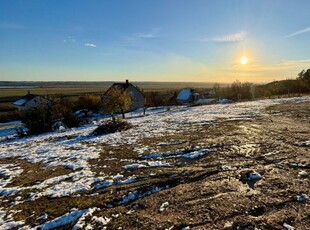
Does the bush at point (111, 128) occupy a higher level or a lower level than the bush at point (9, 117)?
higher

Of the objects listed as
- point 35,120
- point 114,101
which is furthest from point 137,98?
point 35,120

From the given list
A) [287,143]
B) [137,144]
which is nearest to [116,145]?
[137,144]

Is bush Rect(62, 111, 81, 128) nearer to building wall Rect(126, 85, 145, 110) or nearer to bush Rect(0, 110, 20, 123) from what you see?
bush Rect(0, 110, 20, 123)

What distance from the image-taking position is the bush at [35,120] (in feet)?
79.6

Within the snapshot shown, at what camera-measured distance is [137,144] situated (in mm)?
14008

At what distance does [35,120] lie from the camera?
24.3m

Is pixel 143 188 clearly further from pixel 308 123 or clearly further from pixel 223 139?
pixel 308 123

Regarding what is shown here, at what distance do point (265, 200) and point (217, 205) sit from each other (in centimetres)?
117

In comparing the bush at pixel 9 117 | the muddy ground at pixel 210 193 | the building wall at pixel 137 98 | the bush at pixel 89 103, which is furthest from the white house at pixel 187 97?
the muddy ground at pixel 210 193

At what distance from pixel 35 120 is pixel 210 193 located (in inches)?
842

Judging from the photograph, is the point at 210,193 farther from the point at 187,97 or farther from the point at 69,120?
the point at 187,97

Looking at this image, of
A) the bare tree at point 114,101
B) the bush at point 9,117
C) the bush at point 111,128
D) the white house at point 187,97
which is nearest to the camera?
the bush at point 111,128

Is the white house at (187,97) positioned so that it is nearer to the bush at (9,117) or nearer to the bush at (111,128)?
the bush at (9,117)

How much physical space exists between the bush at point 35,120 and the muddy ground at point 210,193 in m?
14.9
